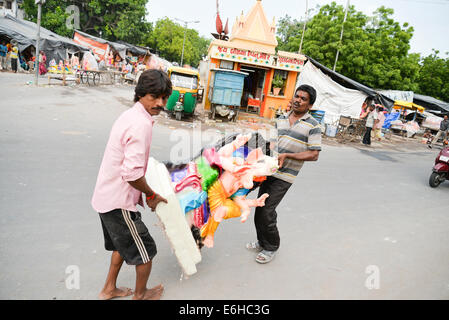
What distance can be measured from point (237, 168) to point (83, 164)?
367cm

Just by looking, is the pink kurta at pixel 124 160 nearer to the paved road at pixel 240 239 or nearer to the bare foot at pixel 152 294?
the bare foot at pixel 152 294

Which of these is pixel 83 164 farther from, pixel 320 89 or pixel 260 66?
pixel 320 89

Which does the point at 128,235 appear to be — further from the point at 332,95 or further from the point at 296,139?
the point at 332,95

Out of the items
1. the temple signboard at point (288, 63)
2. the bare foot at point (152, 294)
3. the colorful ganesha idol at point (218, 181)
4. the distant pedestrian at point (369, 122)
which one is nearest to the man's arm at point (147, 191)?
the colorful ganesha idol at point (218, 181)

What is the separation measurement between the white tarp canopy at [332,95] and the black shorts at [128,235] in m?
15.1

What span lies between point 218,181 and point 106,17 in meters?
38.0

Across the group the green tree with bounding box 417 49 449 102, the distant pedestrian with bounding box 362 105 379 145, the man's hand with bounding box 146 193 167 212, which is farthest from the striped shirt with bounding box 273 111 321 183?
the green tree with bounding box 417 49 449 102

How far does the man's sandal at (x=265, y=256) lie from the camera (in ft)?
9.89

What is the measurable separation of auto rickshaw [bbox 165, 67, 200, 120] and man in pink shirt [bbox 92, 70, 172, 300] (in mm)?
9518

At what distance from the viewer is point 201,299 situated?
2396 mm
